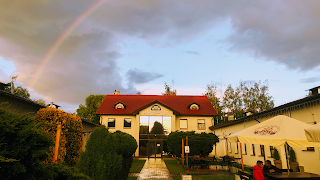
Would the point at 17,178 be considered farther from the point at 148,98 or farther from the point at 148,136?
the point at 148,98

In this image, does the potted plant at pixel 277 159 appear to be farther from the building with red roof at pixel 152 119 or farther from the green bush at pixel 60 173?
the building with red roof at pixel 152 119

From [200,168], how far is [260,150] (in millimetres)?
5554

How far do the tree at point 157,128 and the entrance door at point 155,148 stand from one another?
1.44m

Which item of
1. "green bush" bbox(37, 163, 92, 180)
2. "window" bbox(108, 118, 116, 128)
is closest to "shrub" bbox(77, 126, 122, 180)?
"green bush" bbox(37, 163, 92, 180)

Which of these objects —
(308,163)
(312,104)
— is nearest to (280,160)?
(308,163)

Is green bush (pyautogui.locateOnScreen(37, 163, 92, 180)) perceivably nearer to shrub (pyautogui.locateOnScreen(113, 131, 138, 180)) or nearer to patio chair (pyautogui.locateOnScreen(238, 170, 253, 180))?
shrub (pyautogui.locateOnScreen(113, 131, 138, 180))

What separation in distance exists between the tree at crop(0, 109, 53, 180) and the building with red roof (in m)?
30.8

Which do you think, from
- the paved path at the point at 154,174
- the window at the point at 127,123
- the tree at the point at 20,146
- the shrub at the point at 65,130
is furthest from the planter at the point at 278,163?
the window at the point at 127,123

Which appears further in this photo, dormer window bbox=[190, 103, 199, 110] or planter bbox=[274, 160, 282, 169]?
dormer window bbox=[190, 103, 199, 110]

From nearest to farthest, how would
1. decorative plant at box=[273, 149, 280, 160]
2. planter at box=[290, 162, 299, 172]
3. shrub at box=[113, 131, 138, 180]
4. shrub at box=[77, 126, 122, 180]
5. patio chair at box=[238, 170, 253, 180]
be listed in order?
shrub at box=[77, 126, 122, 180] → patio chair at box=[238, 170, 253, 180] → shrub at box=[113, 131, 138, 180] → planter at box=[290, 162, 299, 172] → decorative plant at box=[273, 149, 280, 160]

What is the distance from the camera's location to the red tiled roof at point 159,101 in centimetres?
3628

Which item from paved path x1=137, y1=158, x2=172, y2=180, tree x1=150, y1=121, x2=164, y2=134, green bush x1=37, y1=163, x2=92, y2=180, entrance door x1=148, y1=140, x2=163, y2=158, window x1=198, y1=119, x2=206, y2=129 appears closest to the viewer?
green bush x1=37, y1=163, x2=92, y2=180

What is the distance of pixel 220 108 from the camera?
4706 cm

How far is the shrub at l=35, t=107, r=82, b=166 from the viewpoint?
920 cm
